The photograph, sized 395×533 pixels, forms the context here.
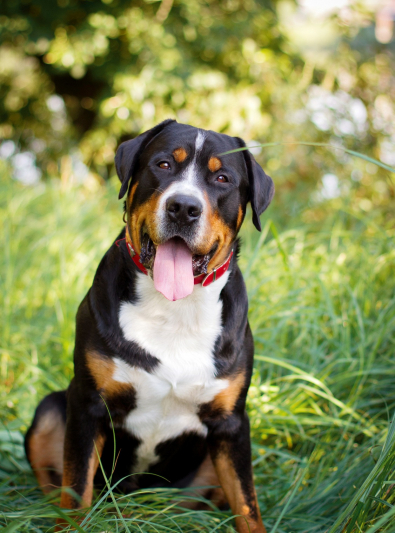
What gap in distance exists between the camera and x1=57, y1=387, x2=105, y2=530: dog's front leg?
2172 mm

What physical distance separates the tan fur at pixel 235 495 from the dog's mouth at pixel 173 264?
75cm

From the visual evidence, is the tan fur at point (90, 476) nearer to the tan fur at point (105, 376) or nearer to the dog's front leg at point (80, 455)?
the dog's front leg at point (80, 455)

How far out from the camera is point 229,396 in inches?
88.9

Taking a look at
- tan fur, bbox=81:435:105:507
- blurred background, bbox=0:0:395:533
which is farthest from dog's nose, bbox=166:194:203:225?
tan fur, bbox=81:435:105:507

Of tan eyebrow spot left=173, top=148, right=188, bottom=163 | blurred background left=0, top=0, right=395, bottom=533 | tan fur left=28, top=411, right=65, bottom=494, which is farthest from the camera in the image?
blurred background left=0, top=0, right=395, bottom=533

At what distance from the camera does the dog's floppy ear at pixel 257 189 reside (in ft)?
7.90

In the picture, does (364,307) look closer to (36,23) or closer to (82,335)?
(82,335)

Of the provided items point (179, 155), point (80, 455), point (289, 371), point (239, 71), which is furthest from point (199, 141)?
point (239, 71)

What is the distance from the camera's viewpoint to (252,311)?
11.6 ft

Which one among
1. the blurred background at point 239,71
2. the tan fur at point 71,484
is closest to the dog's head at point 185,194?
the tan fur at point 71,484

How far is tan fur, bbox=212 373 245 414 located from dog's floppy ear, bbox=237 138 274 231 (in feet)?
2.26

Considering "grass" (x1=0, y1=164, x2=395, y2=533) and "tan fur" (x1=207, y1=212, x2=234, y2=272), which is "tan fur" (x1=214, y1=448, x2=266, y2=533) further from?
"tan fur" (x1=207, y1=212, x2=234, y2=272)

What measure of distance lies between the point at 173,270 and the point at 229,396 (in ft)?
1.92

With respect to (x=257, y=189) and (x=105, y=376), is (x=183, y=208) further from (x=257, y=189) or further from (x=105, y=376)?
(x=105, y=376)
